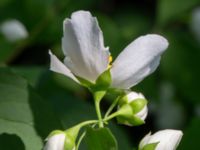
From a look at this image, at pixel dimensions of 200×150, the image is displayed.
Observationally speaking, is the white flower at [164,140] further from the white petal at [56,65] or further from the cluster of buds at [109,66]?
the white petal at [56,65]

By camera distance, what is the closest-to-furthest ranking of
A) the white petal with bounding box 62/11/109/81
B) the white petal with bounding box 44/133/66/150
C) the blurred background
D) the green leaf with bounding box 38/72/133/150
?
the white petal with bounding box 44/133/66/150, the white petal with bounding box 62/11/109/81, the green leaf with bounding box 38/72/133/150, the blurred background

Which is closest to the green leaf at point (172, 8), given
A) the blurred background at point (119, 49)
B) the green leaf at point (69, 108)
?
the blurred background at point (119, 49)

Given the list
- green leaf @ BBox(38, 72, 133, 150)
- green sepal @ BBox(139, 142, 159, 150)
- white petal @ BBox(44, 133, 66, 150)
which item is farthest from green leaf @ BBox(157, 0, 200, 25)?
white petal @ BBox(44, 133, 66, 150)

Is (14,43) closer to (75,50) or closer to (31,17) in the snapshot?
(31,17)

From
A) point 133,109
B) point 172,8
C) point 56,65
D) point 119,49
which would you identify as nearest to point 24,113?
point 56,65

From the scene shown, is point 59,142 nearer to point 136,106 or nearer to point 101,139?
point 101,139

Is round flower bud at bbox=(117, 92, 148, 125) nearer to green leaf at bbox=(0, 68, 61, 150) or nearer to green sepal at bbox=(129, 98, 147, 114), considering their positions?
green sepal at bbox=(129, 98, 147, 114)
